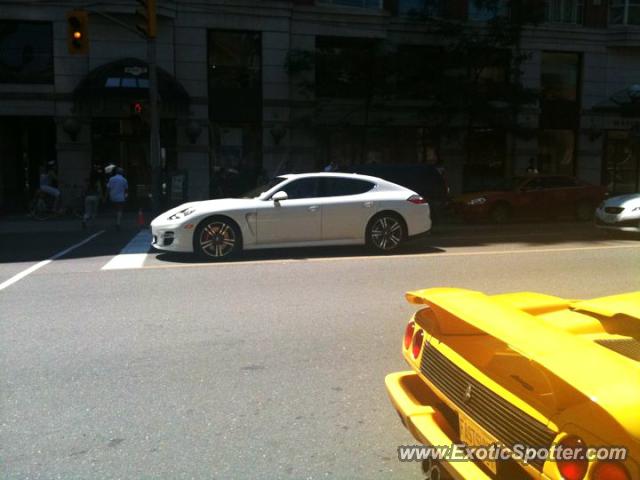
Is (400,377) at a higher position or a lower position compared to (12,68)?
lower

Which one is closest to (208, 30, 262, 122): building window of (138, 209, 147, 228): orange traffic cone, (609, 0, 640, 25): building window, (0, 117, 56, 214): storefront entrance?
(0, 117, 56, 214): storefront entrance

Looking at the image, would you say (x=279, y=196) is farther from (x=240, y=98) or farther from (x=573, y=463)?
(x=240, y=98)

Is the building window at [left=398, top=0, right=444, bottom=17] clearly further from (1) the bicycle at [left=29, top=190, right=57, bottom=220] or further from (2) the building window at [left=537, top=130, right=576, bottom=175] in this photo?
(1) the bicycle at [left=29, top=190, right=57, bottom=220]

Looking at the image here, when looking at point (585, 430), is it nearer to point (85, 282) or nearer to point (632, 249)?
point (85, 282)

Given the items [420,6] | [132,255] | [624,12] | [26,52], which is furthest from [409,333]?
[624,12]

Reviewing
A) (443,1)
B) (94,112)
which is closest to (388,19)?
(443,1)

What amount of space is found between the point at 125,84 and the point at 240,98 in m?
4.18

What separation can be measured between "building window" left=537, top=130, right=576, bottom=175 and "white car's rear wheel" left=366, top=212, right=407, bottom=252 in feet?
53.3

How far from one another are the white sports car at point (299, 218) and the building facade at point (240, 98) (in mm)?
9436

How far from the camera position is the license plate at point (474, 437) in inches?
89.4

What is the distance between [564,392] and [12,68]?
22307mm

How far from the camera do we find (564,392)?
1996mm

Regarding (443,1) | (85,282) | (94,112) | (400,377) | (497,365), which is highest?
(443,1)

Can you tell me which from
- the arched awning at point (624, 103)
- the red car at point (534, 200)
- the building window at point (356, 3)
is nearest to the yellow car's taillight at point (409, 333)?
the red car at point (534, 200)
